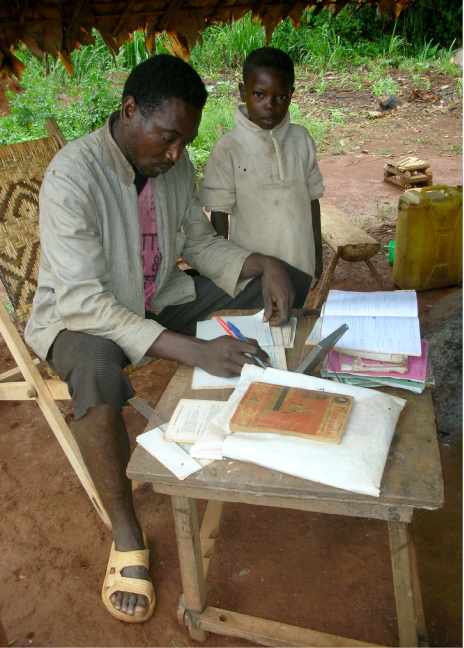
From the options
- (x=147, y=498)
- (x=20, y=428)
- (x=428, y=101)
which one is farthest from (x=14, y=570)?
(x=428, y=101)

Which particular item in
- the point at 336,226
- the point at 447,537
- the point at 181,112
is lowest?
the point at 447,537

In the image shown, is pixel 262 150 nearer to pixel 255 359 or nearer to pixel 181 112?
pixel 181 112

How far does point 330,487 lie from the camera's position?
46.8 inches

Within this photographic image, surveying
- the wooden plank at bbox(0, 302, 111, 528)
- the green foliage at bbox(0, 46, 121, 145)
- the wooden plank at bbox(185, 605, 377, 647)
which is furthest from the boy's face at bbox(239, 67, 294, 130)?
the green foliage at bbox(0, 46, 121, 145)

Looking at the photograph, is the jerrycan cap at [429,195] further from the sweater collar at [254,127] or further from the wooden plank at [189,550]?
the wooden plank at [189,550]

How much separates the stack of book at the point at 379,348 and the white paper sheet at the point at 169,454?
50cm

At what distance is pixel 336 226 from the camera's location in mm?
3631

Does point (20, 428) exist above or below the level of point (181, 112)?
below

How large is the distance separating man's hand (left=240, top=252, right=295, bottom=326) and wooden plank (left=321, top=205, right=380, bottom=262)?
121cm

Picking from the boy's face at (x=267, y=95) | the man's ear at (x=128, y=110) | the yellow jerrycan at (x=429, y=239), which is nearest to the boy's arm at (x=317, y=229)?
the boy's face at (x=267, y=95)

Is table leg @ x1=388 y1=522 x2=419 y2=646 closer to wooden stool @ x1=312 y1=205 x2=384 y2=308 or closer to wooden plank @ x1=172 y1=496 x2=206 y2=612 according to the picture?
wooden plank @ x1=172 y1=496 x2=206 y2=612

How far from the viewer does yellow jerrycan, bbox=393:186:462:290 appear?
3570 mm

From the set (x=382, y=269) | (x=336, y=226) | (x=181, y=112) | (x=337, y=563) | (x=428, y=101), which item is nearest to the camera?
(x=181, y=112)

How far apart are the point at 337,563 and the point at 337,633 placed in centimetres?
27
